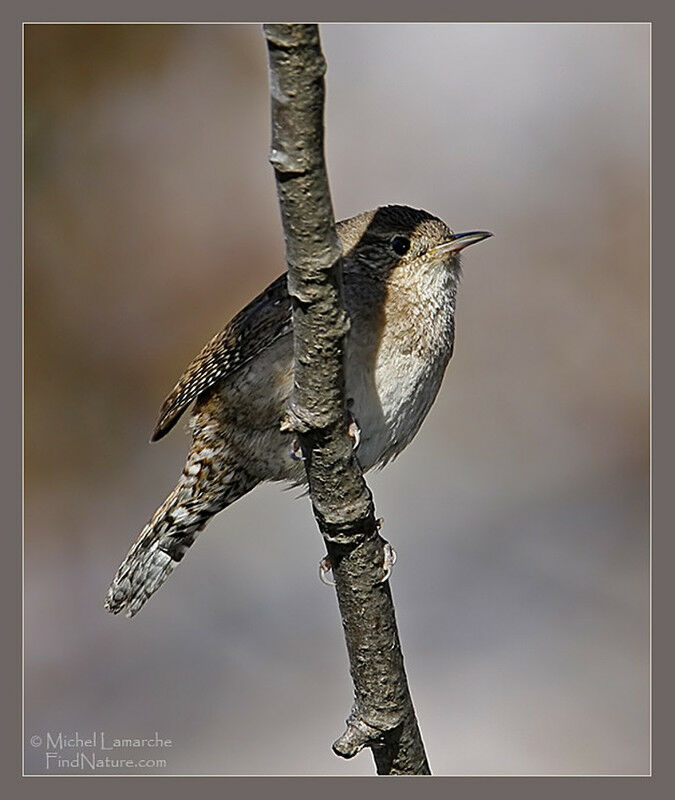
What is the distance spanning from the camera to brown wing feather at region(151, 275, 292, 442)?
3301mm

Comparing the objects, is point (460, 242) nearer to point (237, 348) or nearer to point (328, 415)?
point (237, 348)

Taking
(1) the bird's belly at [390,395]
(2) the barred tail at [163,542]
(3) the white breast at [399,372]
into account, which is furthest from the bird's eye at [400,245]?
(2) the barred tail at [163,542]

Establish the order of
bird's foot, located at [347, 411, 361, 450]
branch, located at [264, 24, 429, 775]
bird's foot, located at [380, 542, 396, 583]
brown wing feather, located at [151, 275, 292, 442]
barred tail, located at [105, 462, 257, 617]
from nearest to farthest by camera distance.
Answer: branch, located at [264, 24, 429, 775]
bird's foot, located at [347, 411, 361, 450]
bird's foot, located at [380, 542, 396, 583]
brown wing feather, located at [151, 275, 292, 442]
barred tail, located at [105, 462, 257, 617]

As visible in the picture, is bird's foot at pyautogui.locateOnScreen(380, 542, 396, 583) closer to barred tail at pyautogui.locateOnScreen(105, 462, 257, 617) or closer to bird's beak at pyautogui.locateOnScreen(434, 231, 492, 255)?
barred tail at pyautogui.locateOnScreen(105, 462, 257, 617)

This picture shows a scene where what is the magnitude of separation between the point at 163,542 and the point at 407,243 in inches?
49.8

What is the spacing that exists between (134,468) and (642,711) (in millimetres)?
2007

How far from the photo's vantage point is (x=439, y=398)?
4.42 m

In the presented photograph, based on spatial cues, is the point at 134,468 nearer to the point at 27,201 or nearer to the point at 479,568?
the point at 27,201

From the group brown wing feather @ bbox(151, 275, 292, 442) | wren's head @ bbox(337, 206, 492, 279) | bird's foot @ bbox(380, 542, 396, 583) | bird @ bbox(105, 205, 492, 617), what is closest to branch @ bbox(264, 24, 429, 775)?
bird's foot @ bbox(380, 542, 396, 583)

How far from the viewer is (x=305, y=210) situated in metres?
2.19

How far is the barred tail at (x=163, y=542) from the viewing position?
3584 millimetres

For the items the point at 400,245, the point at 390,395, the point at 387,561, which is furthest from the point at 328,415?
the point at 400,245

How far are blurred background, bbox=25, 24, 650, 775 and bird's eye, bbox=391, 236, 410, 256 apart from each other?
2.02 feet

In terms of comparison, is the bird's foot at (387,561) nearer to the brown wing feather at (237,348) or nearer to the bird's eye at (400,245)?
the brown wing feather at (237,348)
